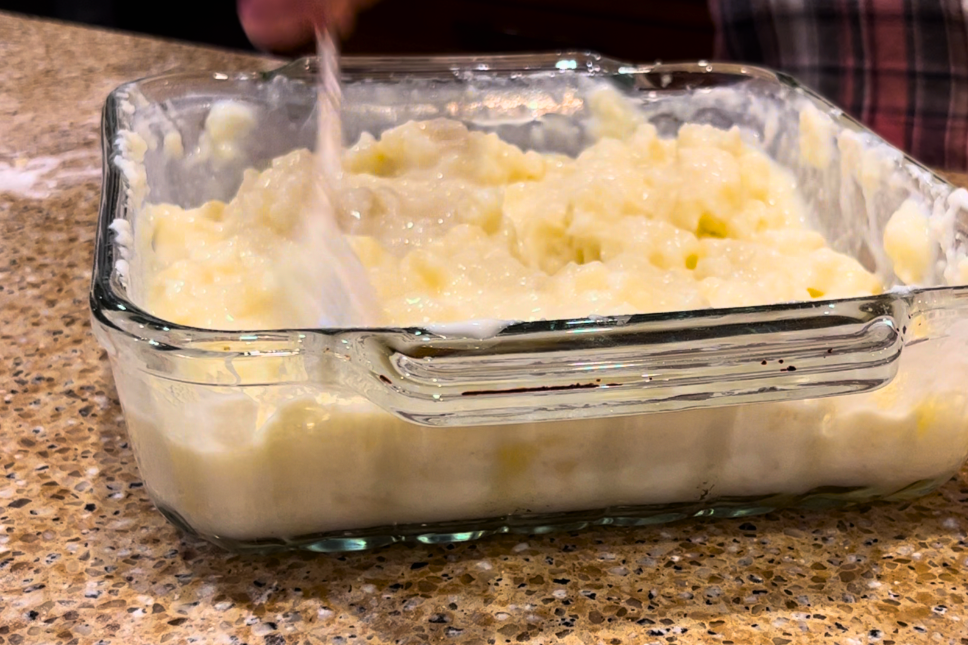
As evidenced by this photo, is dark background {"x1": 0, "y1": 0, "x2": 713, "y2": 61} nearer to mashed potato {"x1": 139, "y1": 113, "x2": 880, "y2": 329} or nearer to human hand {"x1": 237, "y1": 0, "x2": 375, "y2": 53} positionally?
mashed potato {"x1": 139, "y1": 113, "x2": 880, "y2": 329}

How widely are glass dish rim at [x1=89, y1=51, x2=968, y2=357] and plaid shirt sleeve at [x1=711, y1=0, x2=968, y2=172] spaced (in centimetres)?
51

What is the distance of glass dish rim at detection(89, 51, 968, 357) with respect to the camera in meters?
0.52

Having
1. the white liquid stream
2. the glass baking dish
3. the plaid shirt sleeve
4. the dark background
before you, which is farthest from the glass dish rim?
the dark background

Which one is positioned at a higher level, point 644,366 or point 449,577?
point 644,366

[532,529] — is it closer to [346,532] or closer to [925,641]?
[346,532]

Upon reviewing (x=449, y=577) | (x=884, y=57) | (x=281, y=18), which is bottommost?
(x=449, y=577)

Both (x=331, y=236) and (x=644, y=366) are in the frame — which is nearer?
(x=644, y=366)

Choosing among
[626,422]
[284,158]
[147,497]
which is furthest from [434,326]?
[284,158]

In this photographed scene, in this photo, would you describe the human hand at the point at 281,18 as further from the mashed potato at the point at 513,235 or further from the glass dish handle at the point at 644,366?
the glass dish handle at the point at 644,366

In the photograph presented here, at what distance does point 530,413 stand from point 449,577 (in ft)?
0.47

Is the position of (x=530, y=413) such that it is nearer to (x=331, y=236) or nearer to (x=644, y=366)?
(x=644, y=366)

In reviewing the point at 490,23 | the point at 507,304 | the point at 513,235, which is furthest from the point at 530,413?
the point at 490,23

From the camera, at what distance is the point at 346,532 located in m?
0.60

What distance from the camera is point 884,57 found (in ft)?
4.67
